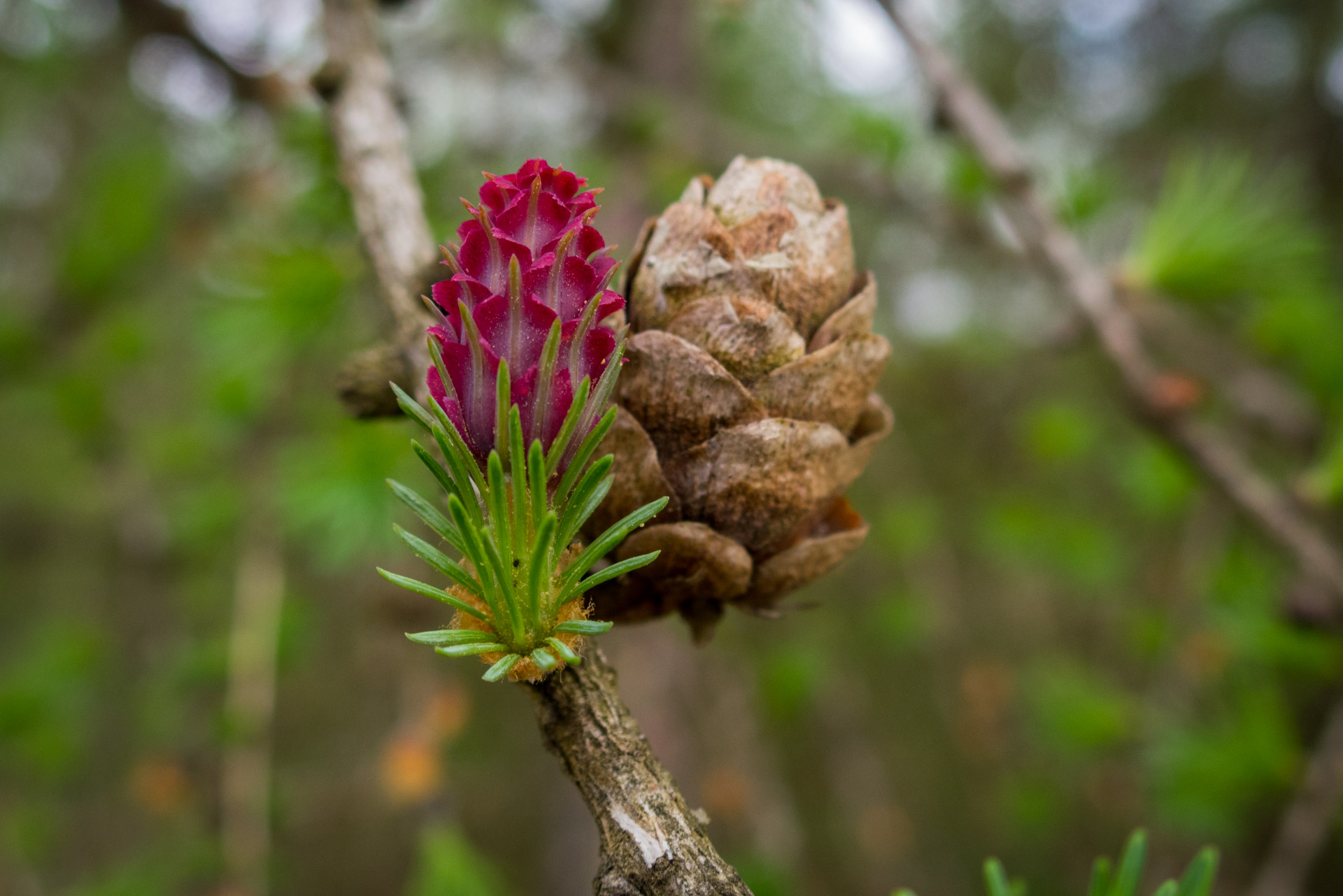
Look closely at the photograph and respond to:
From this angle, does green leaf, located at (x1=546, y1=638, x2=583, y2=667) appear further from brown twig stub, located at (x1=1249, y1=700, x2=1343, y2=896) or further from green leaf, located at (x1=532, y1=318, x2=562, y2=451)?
brown twig stub, located at (x1=1249, y1=700, x2=1343, y2=896)

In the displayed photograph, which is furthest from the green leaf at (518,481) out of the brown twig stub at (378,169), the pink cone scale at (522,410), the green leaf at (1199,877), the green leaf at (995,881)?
the green leaf at (1199,877)

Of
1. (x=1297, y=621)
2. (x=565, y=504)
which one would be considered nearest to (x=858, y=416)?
(x=565, y=504)

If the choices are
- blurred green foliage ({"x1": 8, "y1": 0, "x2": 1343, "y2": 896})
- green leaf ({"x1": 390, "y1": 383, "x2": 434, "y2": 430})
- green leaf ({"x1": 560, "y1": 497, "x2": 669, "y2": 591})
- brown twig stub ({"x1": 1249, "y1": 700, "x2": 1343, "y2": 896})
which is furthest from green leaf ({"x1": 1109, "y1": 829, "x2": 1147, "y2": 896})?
brown twig stub ({"x1": 1249, "y1": 700, "x2": 1343, "y2": 896})

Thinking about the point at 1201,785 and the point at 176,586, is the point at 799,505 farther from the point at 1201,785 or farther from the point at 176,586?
the point at 176,586

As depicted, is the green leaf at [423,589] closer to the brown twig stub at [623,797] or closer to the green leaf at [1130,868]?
the brown twig stub at [623,797]

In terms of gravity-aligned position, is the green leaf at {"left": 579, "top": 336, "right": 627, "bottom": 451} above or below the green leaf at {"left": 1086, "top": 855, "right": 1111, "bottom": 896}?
above

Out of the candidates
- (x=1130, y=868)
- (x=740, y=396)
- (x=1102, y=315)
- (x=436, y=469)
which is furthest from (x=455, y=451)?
(x=1102, y=315)
